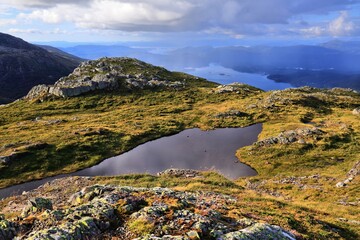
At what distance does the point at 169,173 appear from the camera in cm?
5353

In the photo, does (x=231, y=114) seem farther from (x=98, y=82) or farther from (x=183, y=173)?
(x=98, y=82)

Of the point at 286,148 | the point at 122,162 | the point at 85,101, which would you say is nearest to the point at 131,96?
the point at 85,101

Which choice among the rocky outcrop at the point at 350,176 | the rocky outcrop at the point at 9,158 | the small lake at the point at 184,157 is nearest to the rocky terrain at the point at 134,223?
the rocky outcrop at the point at 350,176

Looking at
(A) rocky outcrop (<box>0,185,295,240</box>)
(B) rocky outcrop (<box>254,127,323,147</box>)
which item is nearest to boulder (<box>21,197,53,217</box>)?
(A) rocky outcrop (<box>0,185,295,240</box>)

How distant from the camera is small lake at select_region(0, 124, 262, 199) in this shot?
5984 cm

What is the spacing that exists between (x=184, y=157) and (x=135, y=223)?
1897 inches

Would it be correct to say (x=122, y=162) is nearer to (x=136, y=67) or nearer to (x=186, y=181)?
(x=186, y=181)

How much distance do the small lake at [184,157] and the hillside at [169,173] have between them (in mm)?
2666

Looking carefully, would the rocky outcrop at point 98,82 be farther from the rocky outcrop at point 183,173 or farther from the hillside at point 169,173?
the rocky outcrop at point 183,173

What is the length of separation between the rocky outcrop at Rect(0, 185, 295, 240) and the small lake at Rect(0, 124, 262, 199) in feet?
116

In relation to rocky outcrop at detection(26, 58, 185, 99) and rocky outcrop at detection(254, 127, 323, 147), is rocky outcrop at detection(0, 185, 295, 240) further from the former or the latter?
rocky outcrop at detection(26, 58, 185, 99)

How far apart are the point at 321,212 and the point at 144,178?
27342 millimetres

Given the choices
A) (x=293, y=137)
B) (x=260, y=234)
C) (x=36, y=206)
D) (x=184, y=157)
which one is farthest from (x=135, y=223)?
(x=293, y=137)

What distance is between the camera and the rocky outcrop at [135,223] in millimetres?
18125
